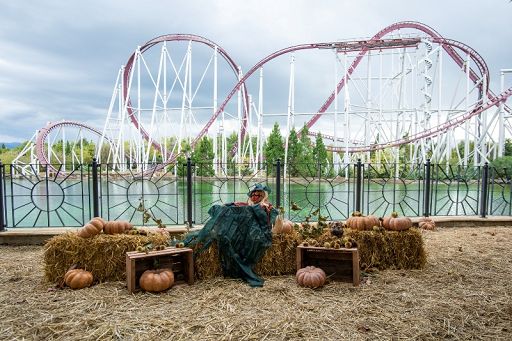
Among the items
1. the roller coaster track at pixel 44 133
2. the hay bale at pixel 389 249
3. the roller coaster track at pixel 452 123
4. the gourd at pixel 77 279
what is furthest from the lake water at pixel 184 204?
the roller coaster track at pixel 44 133

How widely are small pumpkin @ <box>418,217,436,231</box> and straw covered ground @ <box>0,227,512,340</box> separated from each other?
2.16 metres

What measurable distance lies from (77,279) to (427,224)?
524 cm

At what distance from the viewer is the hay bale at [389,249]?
3.79m

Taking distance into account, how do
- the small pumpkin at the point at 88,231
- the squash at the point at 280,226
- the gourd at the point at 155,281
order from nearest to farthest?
the gourd at the point at 155,281, the small pumpkin at the point at 88,231, the squash at the point at 280,226

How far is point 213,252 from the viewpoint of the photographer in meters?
3.61

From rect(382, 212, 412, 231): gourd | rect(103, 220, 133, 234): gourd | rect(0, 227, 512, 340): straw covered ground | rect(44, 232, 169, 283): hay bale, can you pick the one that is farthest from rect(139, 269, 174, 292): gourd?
rect(382, 212, 412, 231): gourd

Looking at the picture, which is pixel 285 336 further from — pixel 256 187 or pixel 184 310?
pixel 256 187

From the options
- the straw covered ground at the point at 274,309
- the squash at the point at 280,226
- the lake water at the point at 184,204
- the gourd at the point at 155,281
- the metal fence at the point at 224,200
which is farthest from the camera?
the lake water at the point at 184,204

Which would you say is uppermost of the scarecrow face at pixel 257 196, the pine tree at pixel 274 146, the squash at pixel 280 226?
the pine tree at pixel 274 146

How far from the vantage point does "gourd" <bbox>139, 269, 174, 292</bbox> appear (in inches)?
125

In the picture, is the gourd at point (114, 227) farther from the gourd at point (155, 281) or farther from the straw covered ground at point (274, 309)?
the gourd at point (155, 281)

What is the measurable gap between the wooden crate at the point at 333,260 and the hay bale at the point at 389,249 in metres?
0.35

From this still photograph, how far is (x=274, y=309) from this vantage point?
2807mm

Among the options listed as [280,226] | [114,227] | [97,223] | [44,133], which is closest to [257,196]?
[280,226]
